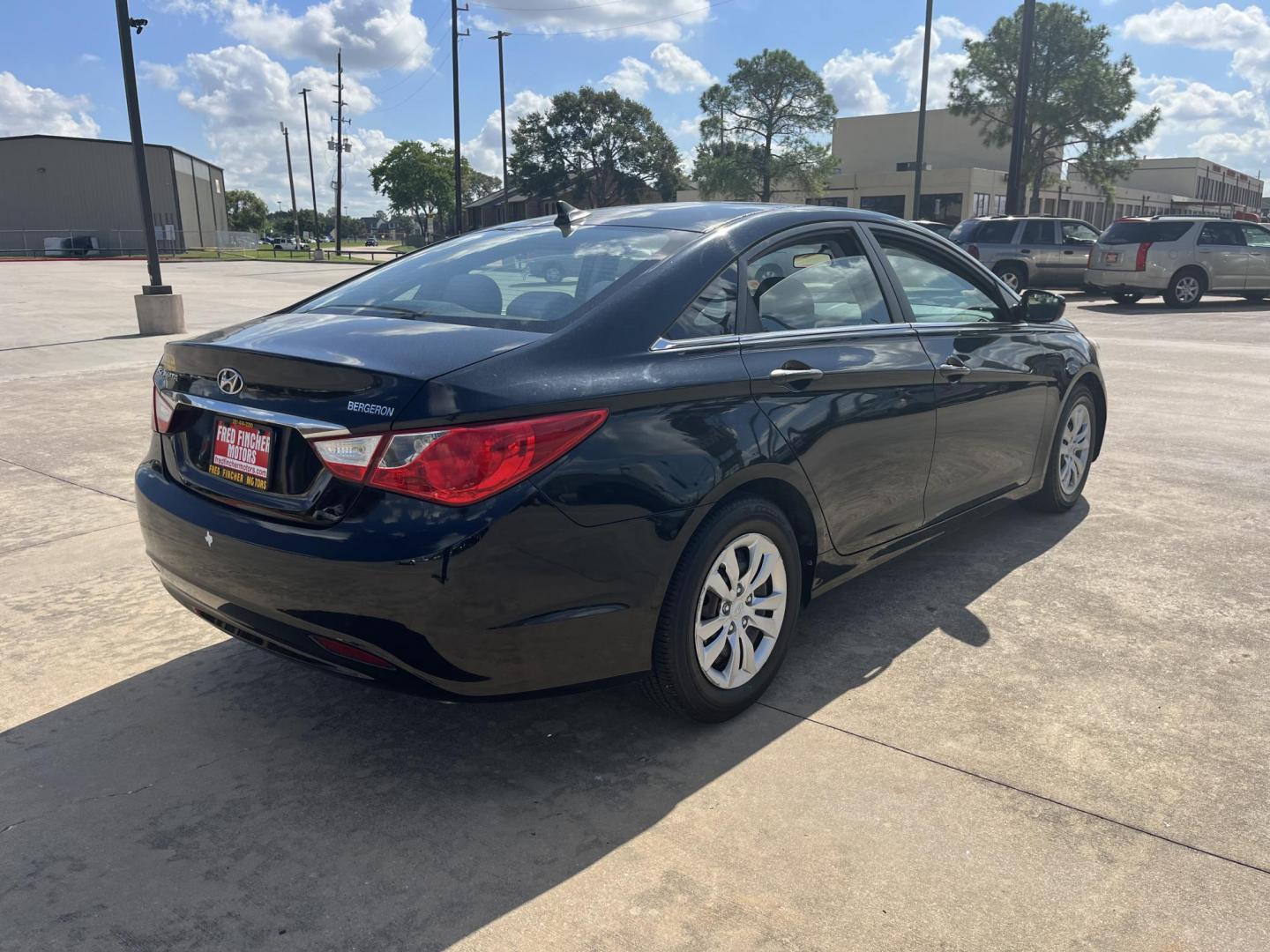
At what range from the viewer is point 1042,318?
15.7 feet

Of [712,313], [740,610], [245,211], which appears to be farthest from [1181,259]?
[245,211]

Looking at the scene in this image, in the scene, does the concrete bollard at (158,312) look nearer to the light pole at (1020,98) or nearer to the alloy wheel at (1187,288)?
the light pole at (1020,98)

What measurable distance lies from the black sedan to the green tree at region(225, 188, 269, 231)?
116 m

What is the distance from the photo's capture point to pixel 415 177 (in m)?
85.8

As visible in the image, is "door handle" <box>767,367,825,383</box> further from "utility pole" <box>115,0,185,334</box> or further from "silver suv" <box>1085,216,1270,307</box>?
"silver suv" <box>1085,216,1270,307</box>

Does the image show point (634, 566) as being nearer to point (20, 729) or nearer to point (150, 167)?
point (20, 729)

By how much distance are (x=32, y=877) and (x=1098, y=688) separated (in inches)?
128

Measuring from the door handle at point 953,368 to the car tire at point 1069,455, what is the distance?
126 centimetres

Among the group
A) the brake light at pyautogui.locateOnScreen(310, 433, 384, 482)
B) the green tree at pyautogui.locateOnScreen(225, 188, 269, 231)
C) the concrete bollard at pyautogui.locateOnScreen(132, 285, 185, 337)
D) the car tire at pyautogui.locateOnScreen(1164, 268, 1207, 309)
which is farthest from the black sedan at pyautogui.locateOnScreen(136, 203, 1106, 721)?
the green tree at pyautogui.locateOnScreen(225, 188, 269, 231)

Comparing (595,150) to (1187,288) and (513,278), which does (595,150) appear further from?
(513,278)

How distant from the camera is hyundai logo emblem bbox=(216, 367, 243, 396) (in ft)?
9.20

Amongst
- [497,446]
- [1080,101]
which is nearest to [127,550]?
[497,446]

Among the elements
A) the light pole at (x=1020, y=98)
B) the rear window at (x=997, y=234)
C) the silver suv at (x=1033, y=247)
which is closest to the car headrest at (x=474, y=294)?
the silver suv at (x=1033, y=247)

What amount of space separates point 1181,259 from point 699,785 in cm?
1974
